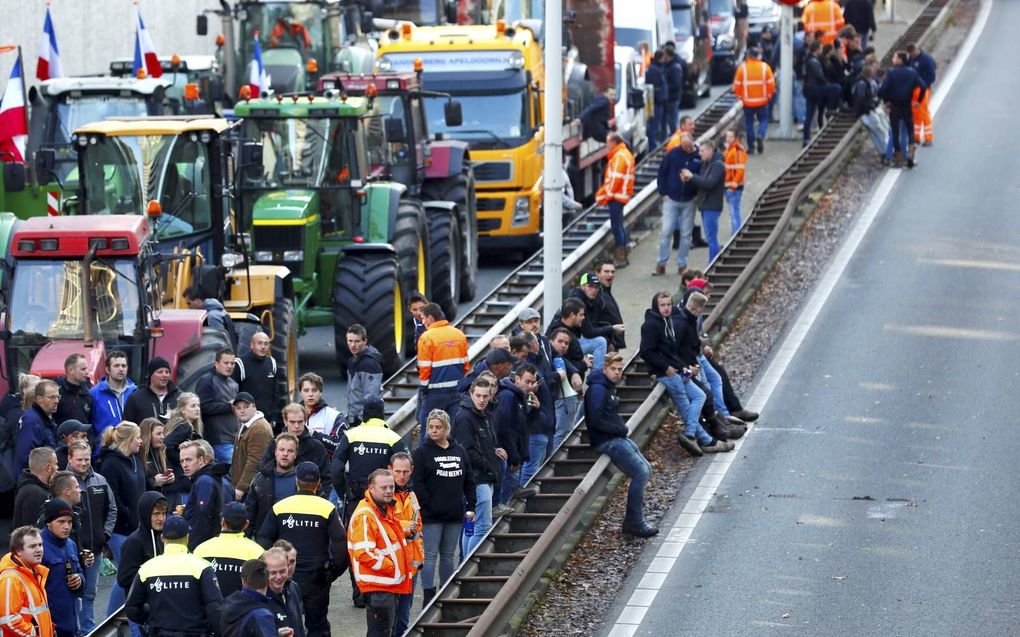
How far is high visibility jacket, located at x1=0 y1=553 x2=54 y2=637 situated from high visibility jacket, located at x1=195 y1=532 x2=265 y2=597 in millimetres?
1007

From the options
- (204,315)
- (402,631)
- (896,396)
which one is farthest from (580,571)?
(896,396)

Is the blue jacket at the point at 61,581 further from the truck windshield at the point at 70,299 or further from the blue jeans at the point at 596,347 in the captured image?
the blue jeans at the point at 596,347

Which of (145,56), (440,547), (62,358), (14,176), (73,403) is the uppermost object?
(145,56)

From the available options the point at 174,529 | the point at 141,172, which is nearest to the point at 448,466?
the point at 174,529

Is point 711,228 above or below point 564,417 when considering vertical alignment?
above

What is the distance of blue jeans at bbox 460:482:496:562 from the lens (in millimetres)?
14133

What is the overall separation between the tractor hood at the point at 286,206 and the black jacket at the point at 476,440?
6677mm

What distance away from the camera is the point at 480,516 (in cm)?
1417

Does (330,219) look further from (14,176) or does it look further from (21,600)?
(21,600)

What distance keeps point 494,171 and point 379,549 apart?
14524 millimetres

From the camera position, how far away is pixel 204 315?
1641cm

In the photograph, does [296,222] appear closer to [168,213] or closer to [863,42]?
[168,213]

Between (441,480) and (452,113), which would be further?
→ (452,113)

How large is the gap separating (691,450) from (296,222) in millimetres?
5237
